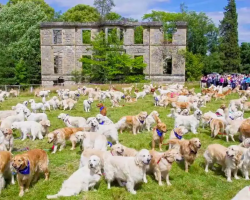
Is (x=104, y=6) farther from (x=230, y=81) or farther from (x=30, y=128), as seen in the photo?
(x=30, y=128)

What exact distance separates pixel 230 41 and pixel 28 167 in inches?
1978

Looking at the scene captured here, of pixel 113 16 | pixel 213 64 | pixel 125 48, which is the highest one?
pixel 113 16

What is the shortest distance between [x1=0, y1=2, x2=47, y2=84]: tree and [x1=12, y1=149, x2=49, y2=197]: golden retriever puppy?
33.5 m

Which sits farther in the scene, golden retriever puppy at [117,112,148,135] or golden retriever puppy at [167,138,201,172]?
golden retriever puppy at [117,112,148,135]

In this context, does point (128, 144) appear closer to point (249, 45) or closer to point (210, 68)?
point (210, 68)

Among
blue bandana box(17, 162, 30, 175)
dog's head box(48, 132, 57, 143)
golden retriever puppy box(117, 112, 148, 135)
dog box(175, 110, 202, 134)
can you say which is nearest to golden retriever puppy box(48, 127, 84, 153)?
dog's head box(48, 132, 57, 143)

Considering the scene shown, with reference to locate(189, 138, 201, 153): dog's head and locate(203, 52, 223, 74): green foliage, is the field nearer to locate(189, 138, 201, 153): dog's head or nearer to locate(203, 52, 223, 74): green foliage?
locate(189, 138, 201, 153): dog's head

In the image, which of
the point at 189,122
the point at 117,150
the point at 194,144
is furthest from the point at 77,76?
the point at 194,144

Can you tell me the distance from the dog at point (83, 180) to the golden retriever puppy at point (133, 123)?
16.4 ft

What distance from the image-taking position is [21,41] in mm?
39500

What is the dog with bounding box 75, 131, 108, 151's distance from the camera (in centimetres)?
827

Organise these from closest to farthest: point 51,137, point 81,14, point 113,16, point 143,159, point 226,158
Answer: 1. point 143,159
2. point 226,158
3. point 51,137
4. point 81,14
5. point 113,16

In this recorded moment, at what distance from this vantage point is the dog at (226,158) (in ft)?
23.1

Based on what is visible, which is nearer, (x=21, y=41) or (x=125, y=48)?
(x=125, y=48)
